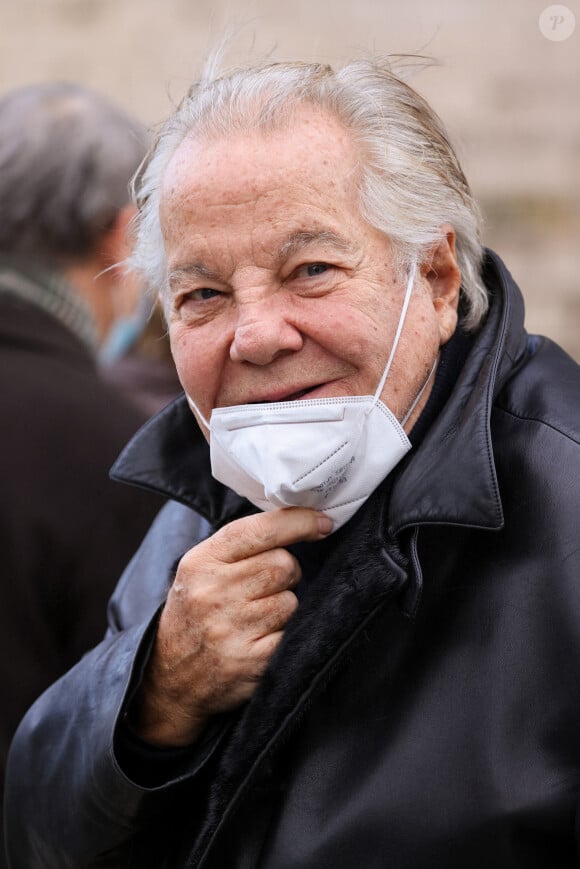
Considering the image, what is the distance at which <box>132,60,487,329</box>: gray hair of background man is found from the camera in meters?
2.03

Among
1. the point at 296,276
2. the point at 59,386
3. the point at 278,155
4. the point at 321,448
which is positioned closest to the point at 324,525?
the point at 321,448

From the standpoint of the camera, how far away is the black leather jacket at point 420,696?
170 centimetres

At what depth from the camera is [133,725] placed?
2.14 metres

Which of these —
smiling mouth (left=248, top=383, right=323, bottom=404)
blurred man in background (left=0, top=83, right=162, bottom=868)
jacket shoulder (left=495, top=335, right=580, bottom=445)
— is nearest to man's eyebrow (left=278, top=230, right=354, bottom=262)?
smiling mouth (left=248, top=383, right=323, bottom=404)

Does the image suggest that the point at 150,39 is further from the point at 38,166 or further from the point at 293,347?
the point at 293,347

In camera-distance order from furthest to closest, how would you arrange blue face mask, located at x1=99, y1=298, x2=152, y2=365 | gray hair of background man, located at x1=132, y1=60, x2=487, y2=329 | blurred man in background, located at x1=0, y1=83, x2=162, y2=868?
1. blue face mask, located at x1=99, y1=298, x2=152, y2=365
2. blurred man in background, located at x1=0, y1=83, x2=162, y2=868
3. gray hair of background man, located at x1=132, y1=60, x2=487, y2=329

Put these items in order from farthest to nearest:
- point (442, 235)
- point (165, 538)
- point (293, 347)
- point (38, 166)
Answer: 1. point (38, 166)
2. point (165, 538)
3. point (442, 235)
4. point (293, 347)

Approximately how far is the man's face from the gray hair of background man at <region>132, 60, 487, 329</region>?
0.03 m

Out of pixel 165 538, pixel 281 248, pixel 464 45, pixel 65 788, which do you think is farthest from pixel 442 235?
pixel 464 45

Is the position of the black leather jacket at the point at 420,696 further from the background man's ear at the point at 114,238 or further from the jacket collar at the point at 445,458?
the background man's ear at the point at 114,238

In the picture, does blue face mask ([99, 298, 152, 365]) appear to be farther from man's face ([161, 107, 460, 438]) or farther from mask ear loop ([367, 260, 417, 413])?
mask ear loop ([367, 260, 417, 413])

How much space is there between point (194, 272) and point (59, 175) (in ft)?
3.57

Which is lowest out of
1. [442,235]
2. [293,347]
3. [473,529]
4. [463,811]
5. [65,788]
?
[65,788]

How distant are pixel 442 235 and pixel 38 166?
1.34 meters
